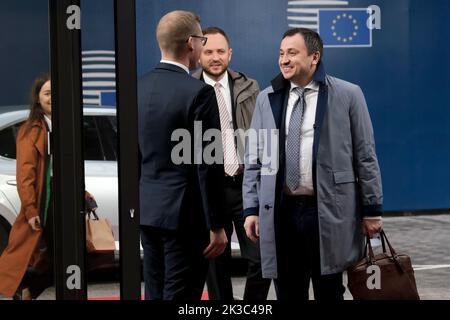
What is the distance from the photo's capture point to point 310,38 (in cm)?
725

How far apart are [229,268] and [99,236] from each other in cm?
68

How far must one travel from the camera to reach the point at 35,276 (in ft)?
24.0

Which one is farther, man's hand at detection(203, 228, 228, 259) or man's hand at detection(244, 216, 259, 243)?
man's hand at detection(244, 216, 259, 243)

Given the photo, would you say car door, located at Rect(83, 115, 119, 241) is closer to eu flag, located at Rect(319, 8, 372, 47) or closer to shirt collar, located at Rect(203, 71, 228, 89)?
shirt collar, located at Rect(203, 71, 228, 89)

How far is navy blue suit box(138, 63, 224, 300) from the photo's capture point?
7.21 meters

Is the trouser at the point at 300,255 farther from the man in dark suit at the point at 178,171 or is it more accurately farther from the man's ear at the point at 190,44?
the man's ear at the point at 190,44

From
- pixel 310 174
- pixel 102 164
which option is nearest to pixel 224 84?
pixel 310 174

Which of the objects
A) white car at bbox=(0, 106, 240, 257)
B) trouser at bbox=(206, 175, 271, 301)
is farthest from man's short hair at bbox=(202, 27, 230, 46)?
trouser at bbox=(206, 175, 271, 301)

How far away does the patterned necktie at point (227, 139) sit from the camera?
733 cm

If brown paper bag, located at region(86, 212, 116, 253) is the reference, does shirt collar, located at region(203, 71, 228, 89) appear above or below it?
above

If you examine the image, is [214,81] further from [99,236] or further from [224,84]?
[99,236]

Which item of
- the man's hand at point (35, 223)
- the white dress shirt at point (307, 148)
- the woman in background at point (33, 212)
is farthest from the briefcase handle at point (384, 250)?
the man's hand at point (35, 223)
